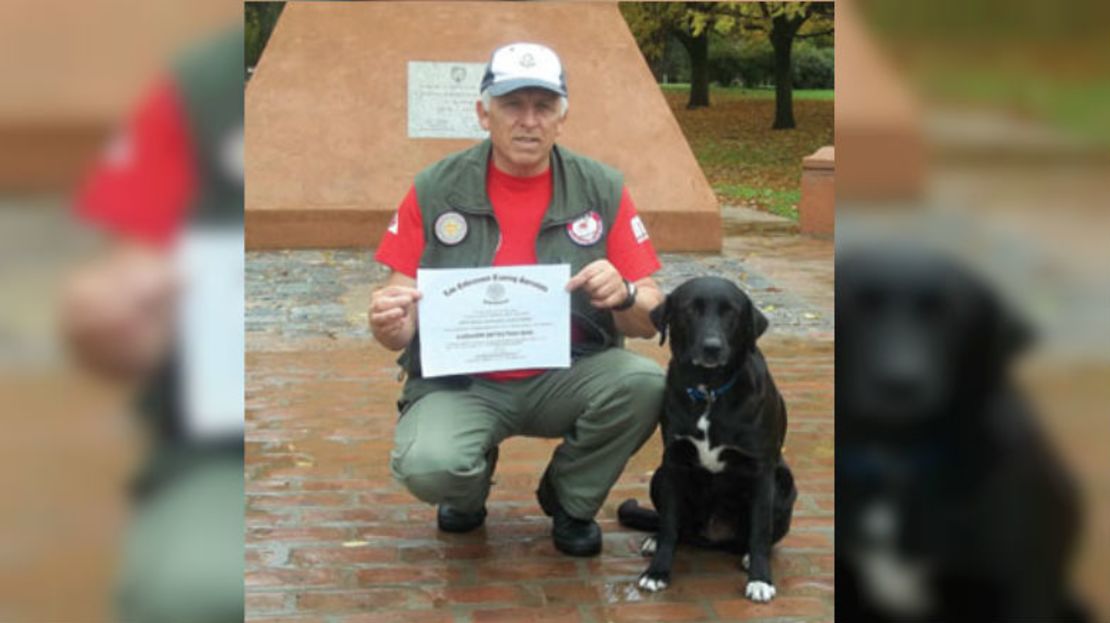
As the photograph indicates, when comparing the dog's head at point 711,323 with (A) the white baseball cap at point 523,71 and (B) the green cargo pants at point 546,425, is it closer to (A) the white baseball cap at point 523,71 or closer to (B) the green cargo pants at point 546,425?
(B) the green cargo pants at point 546,425

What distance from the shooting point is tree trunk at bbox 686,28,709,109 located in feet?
60.0

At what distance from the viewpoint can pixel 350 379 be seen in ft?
21.0

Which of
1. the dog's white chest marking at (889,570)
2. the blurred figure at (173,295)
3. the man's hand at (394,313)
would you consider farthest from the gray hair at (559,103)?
the dog's white chest marking at (889,570)

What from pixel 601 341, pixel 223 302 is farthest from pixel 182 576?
pixel 601 341

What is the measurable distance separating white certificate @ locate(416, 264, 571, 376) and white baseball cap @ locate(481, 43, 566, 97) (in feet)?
1.77

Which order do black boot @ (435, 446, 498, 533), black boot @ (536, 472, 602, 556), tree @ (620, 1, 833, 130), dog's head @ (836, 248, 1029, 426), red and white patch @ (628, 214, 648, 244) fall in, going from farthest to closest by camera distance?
tree @ (620, 1, 833, 130)
black boot @ (435, 446, 498, 533)
black boot @ (536, 472, 602, 556)
red and white patch @ (628, 214, 648, 244)
dog's head @ (836, 248, 1029, 426)

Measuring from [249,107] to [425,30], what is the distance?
1.99 meters

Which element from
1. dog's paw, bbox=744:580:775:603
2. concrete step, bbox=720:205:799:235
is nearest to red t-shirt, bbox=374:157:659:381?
dog's paw, bbox=744:580:775:603

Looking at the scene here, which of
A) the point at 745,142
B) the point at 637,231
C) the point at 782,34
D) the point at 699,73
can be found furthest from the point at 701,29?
the point at 637,231

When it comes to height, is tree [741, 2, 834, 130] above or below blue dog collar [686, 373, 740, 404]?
above

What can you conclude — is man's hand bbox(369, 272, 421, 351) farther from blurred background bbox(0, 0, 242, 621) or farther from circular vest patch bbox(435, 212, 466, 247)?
blurred background bbox(0, 0, 242, 621)

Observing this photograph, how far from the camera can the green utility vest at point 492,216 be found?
3.57m

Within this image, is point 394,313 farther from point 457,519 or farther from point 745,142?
point 745,142

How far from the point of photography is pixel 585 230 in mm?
3598
